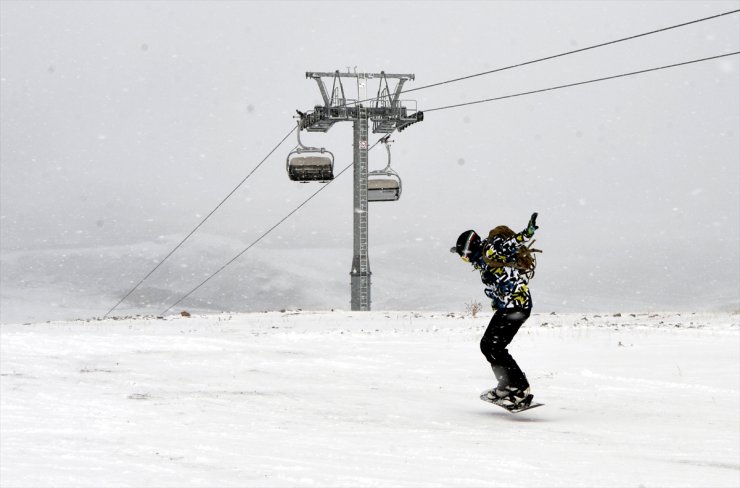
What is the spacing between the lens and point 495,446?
279 inches

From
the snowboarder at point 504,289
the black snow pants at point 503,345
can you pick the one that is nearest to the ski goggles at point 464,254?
the snowboarder at point 504,289

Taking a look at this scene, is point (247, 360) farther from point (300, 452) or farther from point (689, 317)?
point (689, 317)

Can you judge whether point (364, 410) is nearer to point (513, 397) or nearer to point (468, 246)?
point (513, 397)

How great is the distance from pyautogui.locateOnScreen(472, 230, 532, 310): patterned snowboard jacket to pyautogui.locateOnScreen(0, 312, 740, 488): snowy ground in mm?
1353

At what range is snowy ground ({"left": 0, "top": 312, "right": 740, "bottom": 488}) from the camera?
19.2 feet

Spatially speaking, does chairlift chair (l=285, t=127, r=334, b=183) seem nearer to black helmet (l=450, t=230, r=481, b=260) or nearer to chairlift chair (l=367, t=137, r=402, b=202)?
chairlift chair (l=367, t=137, r=402, b=202)

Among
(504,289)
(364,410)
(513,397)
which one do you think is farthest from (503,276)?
(364,410)

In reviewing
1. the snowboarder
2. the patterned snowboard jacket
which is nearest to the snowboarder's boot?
the snowboarder

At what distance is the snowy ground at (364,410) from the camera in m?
5.85

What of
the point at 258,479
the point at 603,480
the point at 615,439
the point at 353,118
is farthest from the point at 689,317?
the point at 258,479

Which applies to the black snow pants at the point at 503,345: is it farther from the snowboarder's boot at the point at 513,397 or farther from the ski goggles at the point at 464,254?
the ski goggles at the point at 464,254

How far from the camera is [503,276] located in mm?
8961

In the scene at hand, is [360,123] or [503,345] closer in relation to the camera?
[503,345]

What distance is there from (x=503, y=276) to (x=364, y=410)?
2222mm
